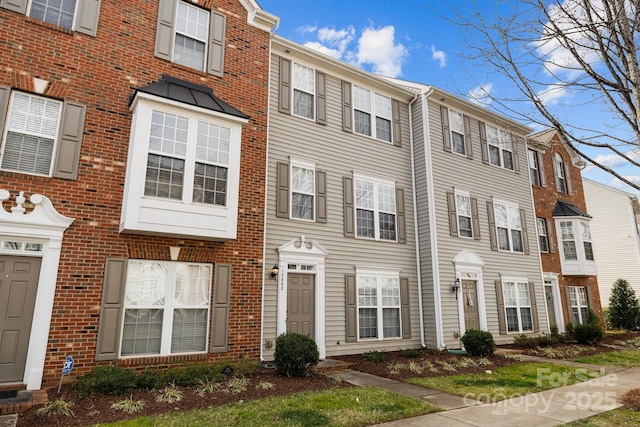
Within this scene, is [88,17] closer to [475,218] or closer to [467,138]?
[467,138]

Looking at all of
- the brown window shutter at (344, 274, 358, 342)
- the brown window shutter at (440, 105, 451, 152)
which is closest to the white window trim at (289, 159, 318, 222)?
the brown window shutter at (344, 274, 358, 342)

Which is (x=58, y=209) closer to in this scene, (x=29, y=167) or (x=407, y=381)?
(x=29, y=167)

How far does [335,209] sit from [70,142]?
6.65 metres

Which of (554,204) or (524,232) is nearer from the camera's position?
(524,232)

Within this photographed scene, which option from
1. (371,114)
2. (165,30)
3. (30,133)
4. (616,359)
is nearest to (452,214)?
(371,114)

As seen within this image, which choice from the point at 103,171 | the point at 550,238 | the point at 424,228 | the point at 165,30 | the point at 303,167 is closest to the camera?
the point at 103,171

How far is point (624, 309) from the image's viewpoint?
64.0 feet

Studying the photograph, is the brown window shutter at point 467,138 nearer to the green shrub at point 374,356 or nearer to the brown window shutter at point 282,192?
the brown window shutter at point 282,192

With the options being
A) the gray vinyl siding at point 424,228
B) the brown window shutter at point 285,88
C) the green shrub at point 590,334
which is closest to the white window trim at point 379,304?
the gray vinyl siding at point 424,228

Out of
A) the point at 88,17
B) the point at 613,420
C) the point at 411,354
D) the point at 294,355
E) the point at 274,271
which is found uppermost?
the point at 88,17

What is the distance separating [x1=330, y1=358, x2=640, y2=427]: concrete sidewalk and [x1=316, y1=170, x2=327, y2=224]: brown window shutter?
4179 millimetres

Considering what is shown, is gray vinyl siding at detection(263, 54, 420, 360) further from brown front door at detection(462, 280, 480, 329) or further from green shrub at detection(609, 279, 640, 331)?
green shrub at detection(609, 279, 640, 331)

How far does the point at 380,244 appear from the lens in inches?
472

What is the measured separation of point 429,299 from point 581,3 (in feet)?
30.4
